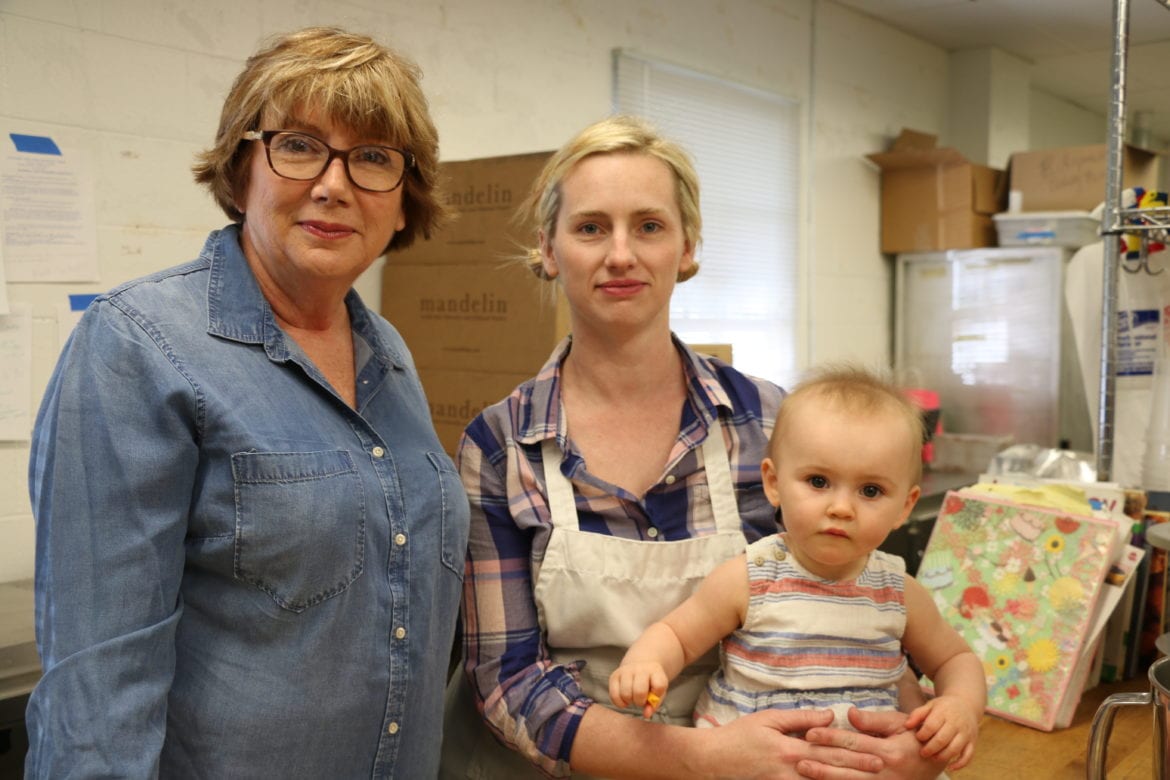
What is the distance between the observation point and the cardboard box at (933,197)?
16.1ft

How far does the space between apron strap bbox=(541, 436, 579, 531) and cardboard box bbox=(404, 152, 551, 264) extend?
1024 mm

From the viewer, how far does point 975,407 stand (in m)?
5.09

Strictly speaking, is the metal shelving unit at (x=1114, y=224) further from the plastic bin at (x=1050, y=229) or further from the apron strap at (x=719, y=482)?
the plastic bin at (x=1050, y=229)

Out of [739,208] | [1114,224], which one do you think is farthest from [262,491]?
[739,208]

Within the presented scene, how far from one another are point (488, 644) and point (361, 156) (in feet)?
2.19

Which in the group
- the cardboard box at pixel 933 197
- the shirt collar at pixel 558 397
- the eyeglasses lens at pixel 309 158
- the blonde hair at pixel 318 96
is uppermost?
the cardboard box at pixel 933 197

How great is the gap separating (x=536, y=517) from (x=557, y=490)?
48 millimetres

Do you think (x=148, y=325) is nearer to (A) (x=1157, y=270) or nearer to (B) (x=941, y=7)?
(A) (x=1157, y=270)

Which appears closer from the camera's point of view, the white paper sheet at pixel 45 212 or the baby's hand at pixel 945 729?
the baby's hand at pixel 945 729

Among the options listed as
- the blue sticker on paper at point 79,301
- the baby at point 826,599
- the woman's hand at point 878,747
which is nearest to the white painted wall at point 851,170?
the blue sticker on paper at point 79,301

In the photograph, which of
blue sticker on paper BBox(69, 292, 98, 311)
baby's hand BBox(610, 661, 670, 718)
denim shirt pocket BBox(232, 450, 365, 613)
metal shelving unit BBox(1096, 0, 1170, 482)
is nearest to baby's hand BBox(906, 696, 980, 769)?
baby's hand BBox(610, 661, 670, 718)

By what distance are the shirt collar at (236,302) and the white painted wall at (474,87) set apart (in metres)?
1.35

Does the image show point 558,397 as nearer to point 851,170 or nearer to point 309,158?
point 309,158

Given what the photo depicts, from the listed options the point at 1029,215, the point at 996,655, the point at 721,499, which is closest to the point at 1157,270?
the point at 996,655
